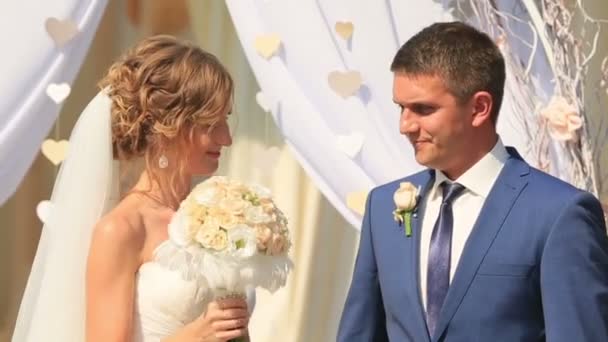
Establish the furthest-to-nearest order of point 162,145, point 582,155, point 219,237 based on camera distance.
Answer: point 582,155
point 162,145
point 219,237

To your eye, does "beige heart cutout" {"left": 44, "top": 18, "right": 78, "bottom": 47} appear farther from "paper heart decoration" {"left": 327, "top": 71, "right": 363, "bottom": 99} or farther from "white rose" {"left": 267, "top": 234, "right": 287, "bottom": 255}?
"white rose" {"left": 267, "top": 234, "right": 287, "bottom": 255}

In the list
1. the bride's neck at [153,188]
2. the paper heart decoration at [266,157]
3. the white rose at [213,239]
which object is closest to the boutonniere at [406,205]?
the white rose at [213,239]

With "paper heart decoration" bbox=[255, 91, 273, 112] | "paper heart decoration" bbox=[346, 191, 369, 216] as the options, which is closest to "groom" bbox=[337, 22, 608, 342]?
"paper heart decoration" bbox=[346, 191, 369, 216]

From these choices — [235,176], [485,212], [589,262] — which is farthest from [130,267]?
[235,176]

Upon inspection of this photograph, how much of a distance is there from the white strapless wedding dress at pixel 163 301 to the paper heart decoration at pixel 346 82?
4.39ft

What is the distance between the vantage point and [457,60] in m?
2.25

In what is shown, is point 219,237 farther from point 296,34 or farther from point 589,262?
point 296,34

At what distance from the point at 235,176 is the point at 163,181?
5.75ft

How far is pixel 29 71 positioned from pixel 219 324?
5.03 feet

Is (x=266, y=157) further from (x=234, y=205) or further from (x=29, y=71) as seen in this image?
(x=234, y=205)

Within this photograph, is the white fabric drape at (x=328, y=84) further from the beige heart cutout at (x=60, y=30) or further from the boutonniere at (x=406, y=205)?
the boutonniere at (x=406, y=205)

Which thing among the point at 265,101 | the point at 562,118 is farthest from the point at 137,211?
the point at 562,118

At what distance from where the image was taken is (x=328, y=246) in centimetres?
436

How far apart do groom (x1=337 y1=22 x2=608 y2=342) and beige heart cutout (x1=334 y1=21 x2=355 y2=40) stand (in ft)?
4.53
